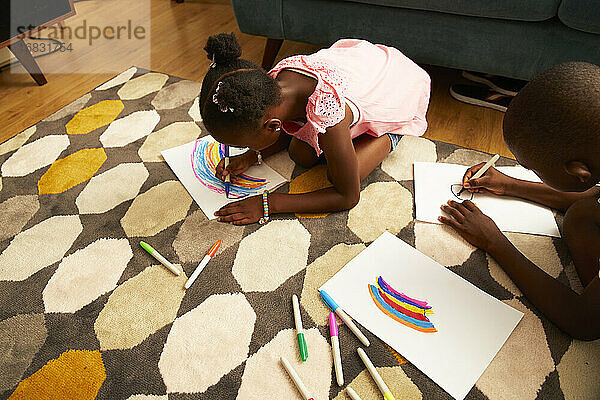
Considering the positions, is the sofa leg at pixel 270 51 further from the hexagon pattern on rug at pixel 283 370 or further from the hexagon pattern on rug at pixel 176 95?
the hexagon pattern on rug at pixel 283 370

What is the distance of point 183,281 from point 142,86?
0.93 metres

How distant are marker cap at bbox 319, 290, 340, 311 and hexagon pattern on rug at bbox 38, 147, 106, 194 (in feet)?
2.46

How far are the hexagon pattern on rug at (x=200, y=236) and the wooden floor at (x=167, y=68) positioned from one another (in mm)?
698

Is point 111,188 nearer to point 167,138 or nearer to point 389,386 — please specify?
point 167,138

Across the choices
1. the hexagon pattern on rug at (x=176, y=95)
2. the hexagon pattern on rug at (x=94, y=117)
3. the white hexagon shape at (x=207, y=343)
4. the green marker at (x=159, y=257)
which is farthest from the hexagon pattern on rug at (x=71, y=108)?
the white hexagon shape at (x=207, y=343)

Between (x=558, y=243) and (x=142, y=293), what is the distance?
0.92 meters

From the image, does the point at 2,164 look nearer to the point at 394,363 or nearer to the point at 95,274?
the point at 95,274

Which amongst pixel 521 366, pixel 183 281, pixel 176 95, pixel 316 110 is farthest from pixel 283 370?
pixel 176 95

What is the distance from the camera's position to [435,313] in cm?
78

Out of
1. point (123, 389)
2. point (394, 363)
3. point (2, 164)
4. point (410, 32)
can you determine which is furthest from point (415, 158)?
point (2, 164)

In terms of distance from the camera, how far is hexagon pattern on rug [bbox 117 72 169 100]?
4.76ft

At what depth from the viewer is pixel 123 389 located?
2.32 ft

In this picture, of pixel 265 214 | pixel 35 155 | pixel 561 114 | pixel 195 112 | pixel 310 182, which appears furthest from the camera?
pixel 195 112

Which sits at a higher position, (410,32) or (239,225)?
(410,32)
